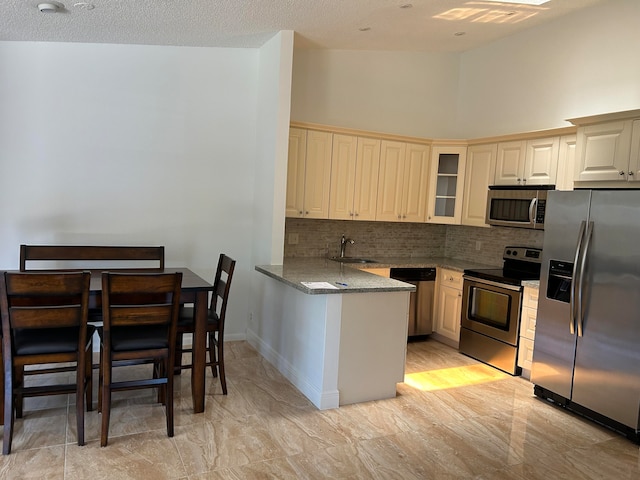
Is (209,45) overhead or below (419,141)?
overhead

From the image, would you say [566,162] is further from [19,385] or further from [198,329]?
[19,385]

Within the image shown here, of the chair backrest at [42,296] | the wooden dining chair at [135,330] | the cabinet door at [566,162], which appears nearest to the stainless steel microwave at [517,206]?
the cabinet door at [566,162]

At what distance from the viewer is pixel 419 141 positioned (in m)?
5.14

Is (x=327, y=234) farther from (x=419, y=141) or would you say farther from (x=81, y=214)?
(x=81, y=214)

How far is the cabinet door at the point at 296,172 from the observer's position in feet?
14.9

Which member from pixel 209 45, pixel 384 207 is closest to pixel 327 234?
pixel 384 207

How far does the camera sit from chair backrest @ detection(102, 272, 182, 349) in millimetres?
2592

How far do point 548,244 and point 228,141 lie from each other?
3006 mm

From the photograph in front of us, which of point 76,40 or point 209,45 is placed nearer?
point 76,40

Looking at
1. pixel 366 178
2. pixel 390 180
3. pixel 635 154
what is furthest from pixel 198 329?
pixel 635 154

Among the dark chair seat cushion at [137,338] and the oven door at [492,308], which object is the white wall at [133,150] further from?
the oven door at [492,308]

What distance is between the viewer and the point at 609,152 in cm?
350

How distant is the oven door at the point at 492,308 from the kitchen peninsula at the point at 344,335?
1.20 m

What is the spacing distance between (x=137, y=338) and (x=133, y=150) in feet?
7.06
